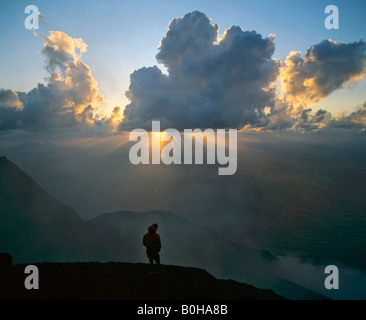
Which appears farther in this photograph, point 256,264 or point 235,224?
point 235,224

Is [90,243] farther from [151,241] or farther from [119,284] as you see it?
[151,241]

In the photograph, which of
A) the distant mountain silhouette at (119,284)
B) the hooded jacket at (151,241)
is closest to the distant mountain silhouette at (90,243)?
the distant mountain silhouette at (119,284)

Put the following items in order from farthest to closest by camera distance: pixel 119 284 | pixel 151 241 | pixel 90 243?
pixel 90 243 → pixel 119 284 → pixel 151 241

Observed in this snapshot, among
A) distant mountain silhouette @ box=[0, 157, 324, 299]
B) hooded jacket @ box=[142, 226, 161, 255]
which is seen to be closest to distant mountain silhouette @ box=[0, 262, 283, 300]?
hooded jacket @ box=[142, 226, 161, 255]

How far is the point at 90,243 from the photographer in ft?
339

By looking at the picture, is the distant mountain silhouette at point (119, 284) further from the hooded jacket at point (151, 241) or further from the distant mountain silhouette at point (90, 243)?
the distant mountain silhouette at point (90, 243)

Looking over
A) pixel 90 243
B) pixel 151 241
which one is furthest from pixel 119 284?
pixel 90 243

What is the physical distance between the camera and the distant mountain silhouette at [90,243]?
86.8 m

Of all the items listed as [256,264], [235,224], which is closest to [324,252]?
[256,264]
